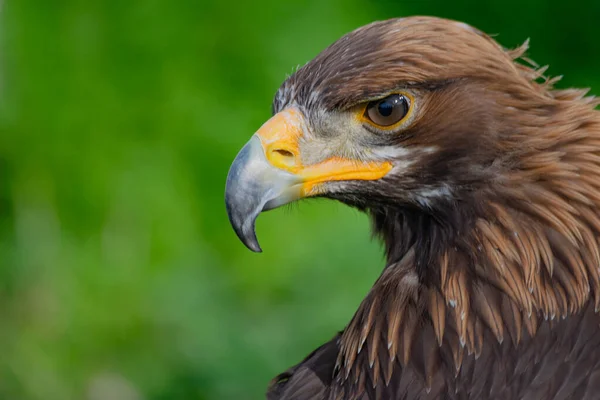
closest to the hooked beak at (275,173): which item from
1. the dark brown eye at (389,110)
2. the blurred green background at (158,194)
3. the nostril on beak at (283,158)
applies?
the nostril on beak at (283,158)

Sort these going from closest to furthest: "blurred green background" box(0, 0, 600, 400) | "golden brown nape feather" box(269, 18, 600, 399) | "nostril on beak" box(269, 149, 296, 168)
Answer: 1. "golden brown nape feather" box(269, 18, 600, 399)
2. "nostril on beak" box(269, 149, 296, 168)
3. "blurred green background" box(0, 0, 600, 400)

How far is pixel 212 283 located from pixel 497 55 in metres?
2.98

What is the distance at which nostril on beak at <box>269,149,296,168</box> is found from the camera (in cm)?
264

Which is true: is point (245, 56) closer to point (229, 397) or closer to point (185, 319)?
point (185, 319)

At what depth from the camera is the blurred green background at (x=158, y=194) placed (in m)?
5.08

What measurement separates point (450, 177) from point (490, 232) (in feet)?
0.56

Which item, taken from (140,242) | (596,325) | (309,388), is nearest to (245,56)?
(140,242)

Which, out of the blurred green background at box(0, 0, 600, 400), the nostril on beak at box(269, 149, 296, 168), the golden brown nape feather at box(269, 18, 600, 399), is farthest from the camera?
the blurred green background at box(0, 0, 600, 400)

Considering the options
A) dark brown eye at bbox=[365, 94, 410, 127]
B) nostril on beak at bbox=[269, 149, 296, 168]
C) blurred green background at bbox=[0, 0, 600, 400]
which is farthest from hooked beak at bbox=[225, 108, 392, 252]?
blurred green background at bbox=[0, 0, 600, 400]

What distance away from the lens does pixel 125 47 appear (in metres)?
5.96

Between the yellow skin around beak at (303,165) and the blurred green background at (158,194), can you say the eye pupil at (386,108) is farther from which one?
the blurred green background at (158,194)

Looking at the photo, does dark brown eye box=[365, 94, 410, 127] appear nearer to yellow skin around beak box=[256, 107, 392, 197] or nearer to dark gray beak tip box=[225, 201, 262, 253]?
yellow skin around beak box=[256, 107, 392, 197]

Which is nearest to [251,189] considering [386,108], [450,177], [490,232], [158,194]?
[386,108]

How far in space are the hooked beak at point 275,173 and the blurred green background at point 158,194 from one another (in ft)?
7.45
